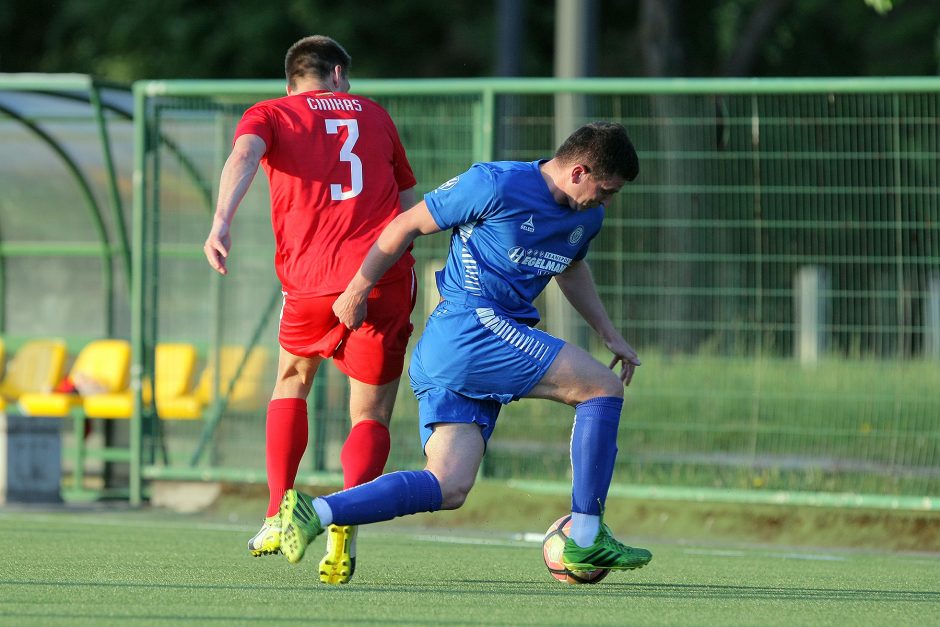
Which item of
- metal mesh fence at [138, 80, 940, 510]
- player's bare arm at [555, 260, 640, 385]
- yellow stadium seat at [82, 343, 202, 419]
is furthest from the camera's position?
yellow stadium seat at [82, 343, 202, 419]

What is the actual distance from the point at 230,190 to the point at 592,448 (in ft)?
5.05

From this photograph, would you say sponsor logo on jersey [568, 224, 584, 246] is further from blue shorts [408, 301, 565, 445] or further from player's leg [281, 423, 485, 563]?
player's leg [281, 423, 485, 563]

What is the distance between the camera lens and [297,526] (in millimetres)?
5434

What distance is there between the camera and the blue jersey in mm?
5680

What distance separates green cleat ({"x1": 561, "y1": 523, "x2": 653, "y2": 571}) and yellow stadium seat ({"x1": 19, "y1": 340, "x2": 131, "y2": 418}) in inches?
288

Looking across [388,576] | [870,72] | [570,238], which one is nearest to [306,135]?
[570,238]

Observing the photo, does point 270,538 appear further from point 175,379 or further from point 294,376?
point 175,379

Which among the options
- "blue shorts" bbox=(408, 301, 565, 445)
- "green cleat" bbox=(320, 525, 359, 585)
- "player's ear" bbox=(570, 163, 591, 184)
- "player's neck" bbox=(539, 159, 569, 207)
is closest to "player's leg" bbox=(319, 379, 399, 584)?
"green cleat" bbox=(320, 525, 359, 585)

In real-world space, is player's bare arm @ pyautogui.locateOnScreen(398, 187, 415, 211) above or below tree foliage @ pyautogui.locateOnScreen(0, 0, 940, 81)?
below

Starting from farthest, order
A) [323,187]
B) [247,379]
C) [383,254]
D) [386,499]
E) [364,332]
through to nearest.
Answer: [247,379] → [323,187] → [364,332] → [383,254] → [386,499]

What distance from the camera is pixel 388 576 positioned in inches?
246

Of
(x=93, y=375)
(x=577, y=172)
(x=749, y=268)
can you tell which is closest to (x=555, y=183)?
(x=577, y=172)

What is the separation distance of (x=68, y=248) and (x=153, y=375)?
361 centimetres

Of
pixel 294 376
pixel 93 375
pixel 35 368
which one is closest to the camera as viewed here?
pixel 294 376
